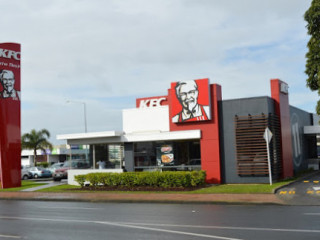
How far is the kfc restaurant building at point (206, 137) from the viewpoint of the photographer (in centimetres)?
2394

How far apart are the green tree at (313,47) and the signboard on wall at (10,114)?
19.6 metres

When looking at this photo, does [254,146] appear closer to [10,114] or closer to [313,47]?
[313,47]

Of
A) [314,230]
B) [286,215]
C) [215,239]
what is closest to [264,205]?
[286,215]

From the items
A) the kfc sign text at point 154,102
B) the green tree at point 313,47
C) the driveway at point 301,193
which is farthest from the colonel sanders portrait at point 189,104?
the kfc sign text at point 154,102

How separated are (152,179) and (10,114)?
1198 cm

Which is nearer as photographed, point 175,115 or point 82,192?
point 82,192

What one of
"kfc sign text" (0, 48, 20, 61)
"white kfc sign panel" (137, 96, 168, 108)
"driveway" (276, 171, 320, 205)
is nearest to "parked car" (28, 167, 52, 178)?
"white kfc sign panel" (137, 96, 168, 108)

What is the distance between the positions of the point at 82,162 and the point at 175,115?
7.77m

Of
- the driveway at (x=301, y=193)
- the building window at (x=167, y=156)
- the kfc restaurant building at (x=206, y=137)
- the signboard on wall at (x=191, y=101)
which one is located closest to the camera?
the driveway at (x=301, y=193)

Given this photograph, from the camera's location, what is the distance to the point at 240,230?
33.1 feet

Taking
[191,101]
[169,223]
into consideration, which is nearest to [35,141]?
[191,101]

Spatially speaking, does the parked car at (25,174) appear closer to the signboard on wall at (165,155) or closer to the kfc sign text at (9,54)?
the kfc sign text at (9,54)

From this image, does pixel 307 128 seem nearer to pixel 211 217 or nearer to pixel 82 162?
pixel 82 162

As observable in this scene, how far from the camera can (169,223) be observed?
38.3 ft
